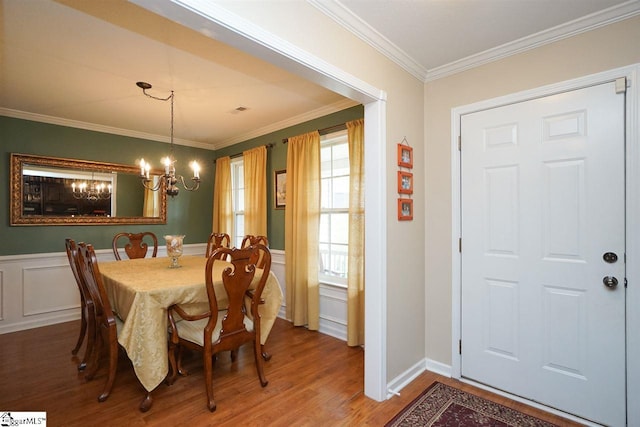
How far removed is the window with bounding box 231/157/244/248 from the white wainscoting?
1.17 m

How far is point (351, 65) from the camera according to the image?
207cm

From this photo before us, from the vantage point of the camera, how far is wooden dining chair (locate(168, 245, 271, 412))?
2188 millimetres

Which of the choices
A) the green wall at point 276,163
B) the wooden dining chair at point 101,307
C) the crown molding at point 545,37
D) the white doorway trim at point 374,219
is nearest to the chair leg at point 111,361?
the wooden dining chair at point 101,307

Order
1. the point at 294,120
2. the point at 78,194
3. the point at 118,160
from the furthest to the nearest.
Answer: the point at 118,160
the point at 78,194
the point at 294,120

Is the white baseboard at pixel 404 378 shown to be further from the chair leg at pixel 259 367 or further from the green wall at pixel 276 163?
the green wall at pixel 276 163

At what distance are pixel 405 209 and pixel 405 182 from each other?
0.71ft

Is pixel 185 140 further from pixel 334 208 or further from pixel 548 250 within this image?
pixel 548 250

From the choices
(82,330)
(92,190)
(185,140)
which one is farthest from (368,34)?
(92,190)

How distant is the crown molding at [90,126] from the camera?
3.79 meters

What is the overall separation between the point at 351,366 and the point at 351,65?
95.6 inches

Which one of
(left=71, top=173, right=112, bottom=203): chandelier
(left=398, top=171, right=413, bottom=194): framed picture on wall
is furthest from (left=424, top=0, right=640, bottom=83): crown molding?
(left=71, top=173, right=112, bottom=203): chandelier

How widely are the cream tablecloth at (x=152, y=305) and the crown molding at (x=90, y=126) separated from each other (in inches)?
101

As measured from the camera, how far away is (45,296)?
394 centimetres

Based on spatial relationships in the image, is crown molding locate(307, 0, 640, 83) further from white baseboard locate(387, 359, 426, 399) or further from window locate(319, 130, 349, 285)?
white baseboard locate(387, 359, 426, 399)
